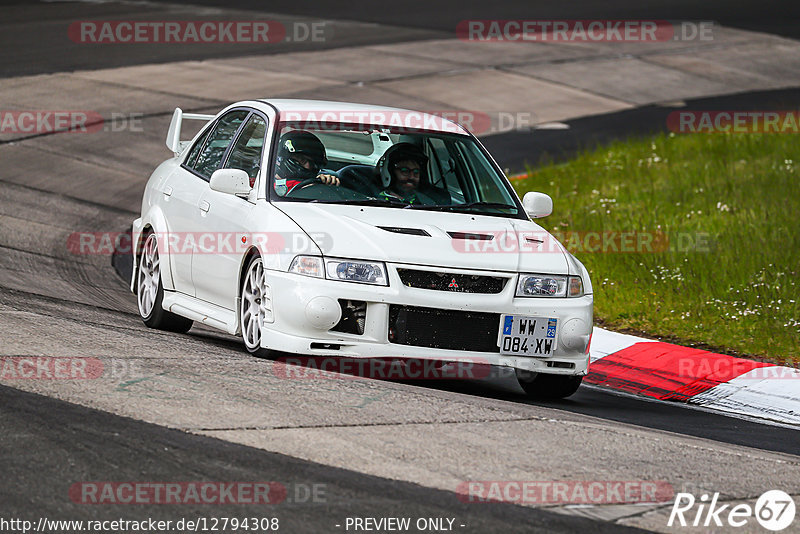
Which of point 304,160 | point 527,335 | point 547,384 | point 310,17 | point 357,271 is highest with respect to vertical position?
point 310,17

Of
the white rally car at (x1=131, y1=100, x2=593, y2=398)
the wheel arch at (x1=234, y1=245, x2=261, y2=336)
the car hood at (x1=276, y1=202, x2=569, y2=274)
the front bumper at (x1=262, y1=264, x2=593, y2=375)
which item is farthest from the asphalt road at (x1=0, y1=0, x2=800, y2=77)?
the front bumper at (x1=262, y1=264, x2=593, y2=375)

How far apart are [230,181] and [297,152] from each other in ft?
2.02

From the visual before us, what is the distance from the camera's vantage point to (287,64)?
971 inches

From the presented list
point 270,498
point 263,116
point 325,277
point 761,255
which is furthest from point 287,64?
point 270,498

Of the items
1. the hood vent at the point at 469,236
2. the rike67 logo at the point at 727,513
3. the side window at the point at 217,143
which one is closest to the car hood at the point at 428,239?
the hood vent at the point at 469,236

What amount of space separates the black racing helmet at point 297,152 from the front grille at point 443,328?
1401 millimetres

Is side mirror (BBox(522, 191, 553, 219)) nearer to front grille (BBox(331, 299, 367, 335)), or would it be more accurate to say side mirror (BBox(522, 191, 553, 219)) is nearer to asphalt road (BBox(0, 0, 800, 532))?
asphalt road (BBox(0, 0, 800, 532))

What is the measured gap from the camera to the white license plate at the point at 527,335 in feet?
25.1

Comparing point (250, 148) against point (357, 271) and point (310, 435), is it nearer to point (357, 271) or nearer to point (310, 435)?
point (357, 271)

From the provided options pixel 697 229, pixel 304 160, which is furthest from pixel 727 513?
pixel 697 229

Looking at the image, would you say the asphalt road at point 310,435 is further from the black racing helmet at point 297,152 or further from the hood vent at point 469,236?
the black racing helmet at point 297,152

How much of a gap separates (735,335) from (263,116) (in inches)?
157

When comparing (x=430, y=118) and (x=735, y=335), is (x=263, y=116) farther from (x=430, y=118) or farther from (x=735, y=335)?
(x=735, y=335)

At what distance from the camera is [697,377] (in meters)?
9.28
